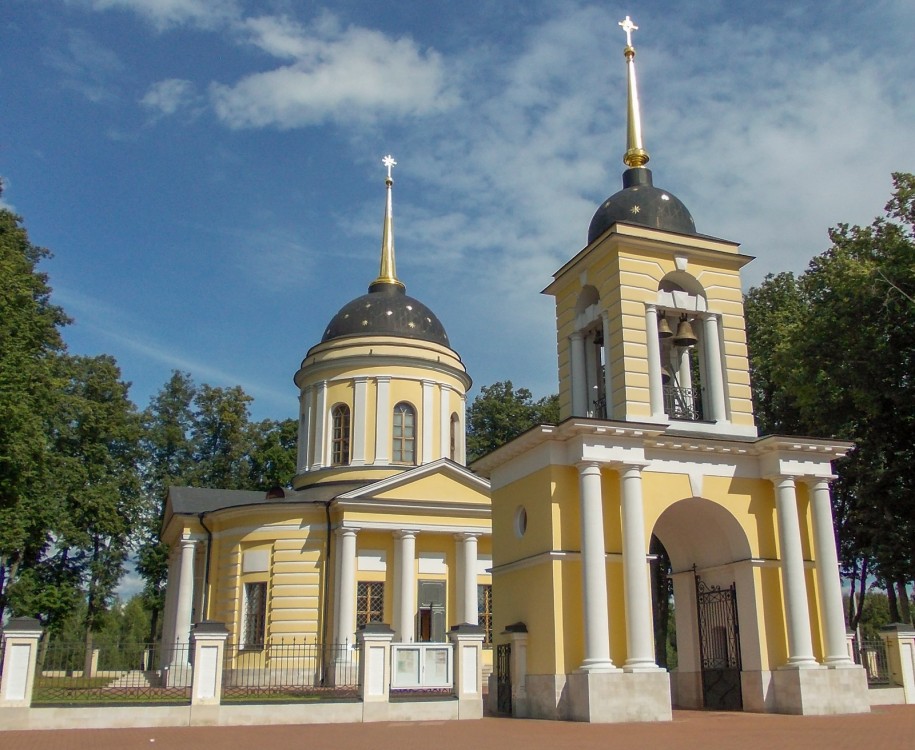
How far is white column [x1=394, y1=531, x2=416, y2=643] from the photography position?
2469cm

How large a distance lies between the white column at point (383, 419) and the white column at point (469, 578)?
442 cm

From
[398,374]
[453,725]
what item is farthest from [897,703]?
[398,374]

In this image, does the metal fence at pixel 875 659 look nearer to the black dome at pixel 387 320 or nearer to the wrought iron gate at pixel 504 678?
the wrought iron gate at pixel 504 678

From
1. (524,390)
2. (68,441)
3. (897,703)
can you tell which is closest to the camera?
(897,703)

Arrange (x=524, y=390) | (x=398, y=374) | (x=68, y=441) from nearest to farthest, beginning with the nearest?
(x=398, y=374) < (x=68, y=441) < (x=524, y=390)

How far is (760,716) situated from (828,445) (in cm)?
495

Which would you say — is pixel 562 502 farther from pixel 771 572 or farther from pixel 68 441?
pixel 68 441

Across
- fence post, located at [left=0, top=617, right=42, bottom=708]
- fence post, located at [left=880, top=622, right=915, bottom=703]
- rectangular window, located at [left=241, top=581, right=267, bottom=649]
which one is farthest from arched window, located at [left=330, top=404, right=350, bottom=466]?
fence post, located at [left=880, top=622, right=915, bottom=703]

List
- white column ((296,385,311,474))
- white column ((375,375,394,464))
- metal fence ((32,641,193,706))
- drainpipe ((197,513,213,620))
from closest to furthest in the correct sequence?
metal fence ((32,641,193,706)) < drainpipe ((197,513,213,620)) < white column ((375,375,394,464)) < white column ((296,385,311,474))

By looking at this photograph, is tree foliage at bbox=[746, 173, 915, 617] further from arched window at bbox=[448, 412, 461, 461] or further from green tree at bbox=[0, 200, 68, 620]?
green tree at bbox=[0, 200, 68, 620]

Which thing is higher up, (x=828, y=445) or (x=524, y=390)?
(x=524, y=390)

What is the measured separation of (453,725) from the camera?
14047 millimetres

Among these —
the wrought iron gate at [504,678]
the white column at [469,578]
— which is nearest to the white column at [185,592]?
the white column at [469,578]

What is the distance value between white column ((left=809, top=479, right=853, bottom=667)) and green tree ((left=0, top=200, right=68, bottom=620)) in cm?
1860
